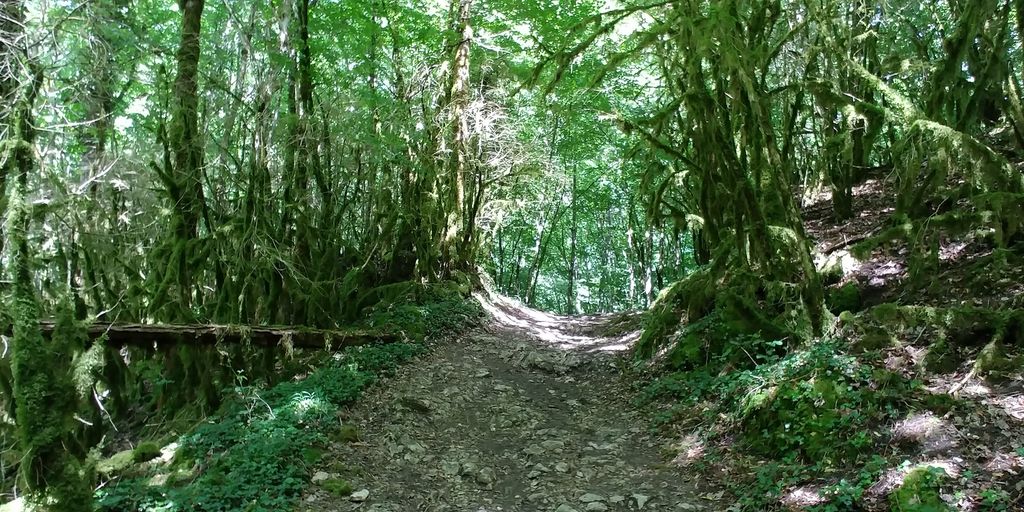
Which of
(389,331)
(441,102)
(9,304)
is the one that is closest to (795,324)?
(389,331)

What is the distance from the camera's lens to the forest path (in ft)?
16.6

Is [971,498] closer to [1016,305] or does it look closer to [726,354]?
[1016,305]

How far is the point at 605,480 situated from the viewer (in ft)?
17.7

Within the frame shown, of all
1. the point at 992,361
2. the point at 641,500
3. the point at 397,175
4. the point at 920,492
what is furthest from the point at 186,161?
the point at 992,361

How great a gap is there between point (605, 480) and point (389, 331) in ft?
15.1

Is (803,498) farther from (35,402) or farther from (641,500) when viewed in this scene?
(35,402)

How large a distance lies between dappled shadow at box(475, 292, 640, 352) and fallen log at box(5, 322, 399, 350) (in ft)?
12.6

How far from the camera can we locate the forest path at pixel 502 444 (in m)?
5.05

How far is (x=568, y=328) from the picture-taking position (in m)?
14.0

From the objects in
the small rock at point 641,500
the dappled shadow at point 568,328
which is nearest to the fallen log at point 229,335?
the dappled shadow at point 568,328

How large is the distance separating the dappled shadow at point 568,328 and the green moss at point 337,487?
5905 mm

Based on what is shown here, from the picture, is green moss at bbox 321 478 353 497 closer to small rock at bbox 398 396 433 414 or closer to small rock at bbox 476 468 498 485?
small rock at bbox 476 468 498 485

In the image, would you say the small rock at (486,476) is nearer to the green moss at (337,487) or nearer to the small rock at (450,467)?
the small rock at (450,467)

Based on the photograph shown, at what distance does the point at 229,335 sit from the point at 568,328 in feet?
27.3
